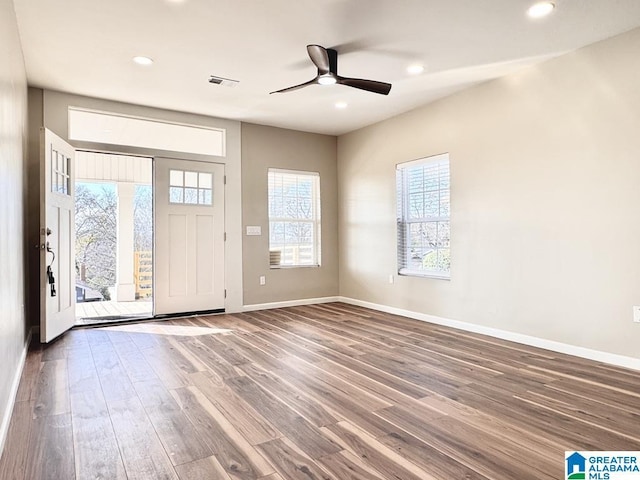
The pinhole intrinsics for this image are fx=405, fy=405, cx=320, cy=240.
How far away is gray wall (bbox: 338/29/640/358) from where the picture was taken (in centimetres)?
322

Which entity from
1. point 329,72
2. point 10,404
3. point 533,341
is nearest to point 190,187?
point 329,72

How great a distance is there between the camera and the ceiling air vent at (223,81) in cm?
414

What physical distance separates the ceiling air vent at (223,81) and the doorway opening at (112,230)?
148 inches

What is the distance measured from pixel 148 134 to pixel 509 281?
15.0 feet

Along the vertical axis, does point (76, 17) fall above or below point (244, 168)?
above

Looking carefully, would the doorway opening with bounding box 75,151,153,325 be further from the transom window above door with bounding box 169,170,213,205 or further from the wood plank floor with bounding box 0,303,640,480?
the wood plank floor with bounding box 0,303,640,480

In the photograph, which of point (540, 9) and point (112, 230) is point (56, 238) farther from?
point (540, 9)

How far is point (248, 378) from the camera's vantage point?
9.74 feet

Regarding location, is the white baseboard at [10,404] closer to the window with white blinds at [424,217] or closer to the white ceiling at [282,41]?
the white ceiling at [282,41]

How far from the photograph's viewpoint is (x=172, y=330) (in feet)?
15.0

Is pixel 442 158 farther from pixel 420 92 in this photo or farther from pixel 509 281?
pixel 509 281

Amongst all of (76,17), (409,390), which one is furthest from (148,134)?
(409,390)

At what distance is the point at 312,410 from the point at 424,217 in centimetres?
331

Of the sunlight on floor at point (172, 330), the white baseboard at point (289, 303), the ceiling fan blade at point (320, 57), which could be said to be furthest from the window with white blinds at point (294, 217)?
the ceiling fan blade at point (320, 57)
